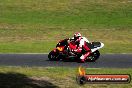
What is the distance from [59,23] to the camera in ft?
138

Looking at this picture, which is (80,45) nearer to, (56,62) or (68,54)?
(68,54)

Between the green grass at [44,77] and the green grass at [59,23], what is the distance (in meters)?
7.35

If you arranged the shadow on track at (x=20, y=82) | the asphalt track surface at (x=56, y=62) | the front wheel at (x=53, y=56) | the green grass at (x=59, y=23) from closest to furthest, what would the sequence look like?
the shadow on track at (x=20, y=82)
the asphalt track surface at (x=56, y=62)
the front wheel at (x=53, y=56)
the green grass at (x=59, y=23)

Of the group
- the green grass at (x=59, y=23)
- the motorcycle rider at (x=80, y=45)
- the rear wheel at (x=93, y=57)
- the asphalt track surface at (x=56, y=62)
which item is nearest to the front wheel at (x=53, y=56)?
the asphalt track surface at (x=56, y=62)

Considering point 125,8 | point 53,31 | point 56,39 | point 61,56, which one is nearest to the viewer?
point 61,56

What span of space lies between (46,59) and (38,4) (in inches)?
1000

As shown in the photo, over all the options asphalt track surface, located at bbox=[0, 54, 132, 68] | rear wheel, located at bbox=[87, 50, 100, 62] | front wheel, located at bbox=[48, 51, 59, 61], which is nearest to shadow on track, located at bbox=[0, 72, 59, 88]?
asphalt track surface, located at bbox=[0, 54, 132, 68]

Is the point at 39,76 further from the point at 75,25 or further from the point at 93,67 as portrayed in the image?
the point at 75,25

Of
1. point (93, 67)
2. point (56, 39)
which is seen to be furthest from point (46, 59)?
point (56, 39)

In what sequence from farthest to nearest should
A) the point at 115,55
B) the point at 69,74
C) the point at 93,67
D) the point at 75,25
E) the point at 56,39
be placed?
the point at 75,25
the point at 56,39
the point at 115,55
the point at 93,67
the point at 69,74

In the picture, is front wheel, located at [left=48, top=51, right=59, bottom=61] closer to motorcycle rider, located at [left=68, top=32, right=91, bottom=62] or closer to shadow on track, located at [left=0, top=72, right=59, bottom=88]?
motorcycle rider, located at [left=68, top=32, right=91, bottom=62]

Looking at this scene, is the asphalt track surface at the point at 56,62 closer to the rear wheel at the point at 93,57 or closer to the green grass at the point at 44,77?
the rear wheel at the point at 93,57

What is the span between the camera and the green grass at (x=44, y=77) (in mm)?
16703

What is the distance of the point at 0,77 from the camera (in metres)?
17.7
